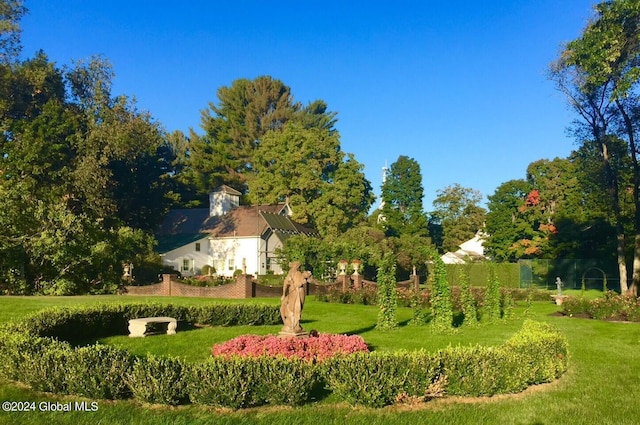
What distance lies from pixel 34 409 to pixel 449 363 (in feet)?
19.2

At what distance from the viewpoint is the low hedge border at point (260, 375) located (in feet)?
24.9

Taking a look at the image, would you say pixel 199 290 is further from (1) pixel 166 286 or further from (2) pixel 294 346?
(2) pixel 294 346

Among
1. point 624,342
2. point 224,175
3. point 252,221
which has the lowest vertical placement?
point 624,342

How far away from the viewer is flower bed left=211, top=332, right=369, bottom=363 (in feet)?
34.1

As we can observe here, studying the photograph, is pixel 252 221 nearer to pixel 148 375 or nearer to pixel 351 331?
pixel 351 331

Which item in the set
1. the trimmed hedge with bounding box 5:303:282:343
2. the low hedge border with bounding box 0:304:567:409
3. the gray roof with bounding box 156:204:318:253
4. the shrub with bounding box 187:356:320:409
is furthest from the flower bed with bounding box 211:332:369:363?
the gray roof with bounding box 156:204:318:253

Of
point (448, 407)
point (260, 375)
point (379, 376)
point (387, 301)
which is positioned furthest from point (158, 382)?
point (387, 301)

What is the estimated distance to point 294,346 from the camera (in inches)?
422

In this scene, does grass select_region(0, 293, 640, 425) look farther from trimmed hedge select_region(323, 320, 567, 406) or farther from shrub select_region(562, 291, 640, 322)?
shrub select_region(562, 291, 640, 322)

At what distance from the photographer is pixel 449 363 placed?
27.6 ft

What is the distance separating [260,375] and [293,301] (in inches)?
186

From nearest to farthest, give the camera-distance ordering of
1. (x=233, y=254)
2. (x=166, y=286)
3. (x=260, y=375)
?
(x=260, y=375)
(x=166, y=286)
(x=233, y=254)

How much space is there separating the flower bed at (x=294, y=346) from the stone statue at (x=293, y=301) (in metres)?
0.84

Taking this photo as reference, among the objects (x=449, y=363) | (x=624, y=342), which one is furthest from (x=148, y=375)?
(x=624, y=342)
